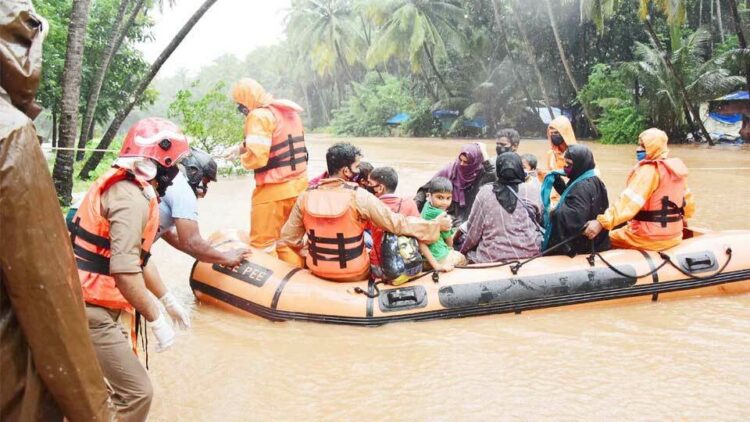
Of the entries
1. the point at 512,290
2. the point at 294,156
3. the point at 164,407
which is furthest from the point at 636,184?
the point at 164,407

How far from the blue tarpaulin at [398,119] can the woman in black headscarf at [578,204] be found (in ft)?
88.6

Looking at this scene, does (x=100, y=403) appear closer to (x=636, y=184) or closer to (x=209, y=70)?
(x=636, y=184)

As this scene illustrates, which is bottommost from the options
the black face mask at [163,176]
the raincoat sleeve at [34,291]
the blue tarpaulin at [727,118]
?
the raincoat sleeve at [34,291]

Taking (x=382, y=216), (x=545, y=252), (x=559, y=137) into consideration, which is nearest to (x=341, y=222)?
(x=382, y=216)

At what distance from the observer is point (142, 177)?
2.55m

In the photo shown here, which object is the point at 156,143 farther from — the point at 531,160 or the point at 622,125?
the point at 622,125

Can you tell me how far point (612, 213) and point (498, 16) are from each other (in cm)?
2021

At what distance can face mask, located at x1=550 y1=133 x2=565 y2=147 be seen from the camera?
614cm

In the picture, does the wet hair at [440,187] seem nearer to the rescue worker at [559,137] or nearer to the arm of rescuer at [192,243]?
the arm of rescuer at [192,243]

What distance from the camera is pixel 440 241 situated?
4.88 m

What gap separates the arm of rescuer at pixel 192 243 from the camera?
14.0 feet

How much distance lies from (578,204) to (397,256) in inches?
57.1

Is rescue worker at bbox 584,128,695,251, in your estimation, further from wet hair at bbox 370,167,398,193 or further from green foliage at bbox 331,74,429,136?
green foliage at bbox 331,74,429,136

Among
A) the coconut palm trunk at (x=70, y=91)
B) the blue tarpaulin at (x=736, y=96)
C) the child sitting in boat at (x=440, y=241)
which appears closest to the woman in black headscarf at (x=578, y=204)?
the child sitting in boat at (x=440, y=241)
